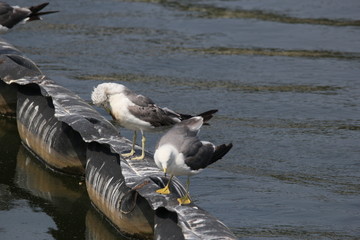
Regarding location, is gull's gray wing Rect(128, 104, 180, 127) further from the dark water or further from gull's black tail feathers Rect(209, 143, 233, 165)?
the dark water

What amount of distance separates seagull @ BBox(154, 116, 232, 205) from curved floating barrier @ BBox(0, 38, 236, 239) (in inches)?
10.1

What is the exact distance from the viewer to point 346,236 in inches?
297

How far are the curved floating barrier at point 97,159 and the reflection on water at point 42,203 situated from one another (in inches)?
5.0

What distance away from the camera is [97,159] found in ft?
26.4

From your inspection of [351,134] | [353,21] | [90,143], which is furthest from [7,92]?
[353,21]

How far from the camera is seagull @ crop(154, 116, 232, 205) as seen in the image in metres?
6.68

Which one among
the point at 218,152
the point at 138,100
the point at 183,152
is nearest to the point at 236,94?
the point at 138,100

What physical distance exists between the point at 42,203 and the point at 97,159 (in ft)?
2.36

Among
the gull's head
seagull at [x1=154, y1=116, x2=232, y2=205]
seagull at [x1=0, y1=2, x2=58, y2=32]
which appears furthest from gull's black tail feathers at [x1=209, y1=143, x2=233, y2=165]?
seagull at [x1=0, y1=2, x2=58, y2=32]

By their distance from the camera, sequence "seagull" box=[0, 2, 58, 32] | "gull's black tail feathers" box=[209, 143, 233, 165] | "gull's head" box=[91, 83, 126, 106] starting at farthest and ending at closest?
"seagull" box=[0, 2, 58, 32]
"gull's head" box=[91, 83, 126, 106]
"gull's black tail feathers" box=[209, 143, 233, 165]

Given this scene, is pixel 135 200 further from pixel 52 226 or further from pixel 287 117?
pixel 287 117

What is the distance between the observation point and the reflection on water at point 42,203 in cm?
755

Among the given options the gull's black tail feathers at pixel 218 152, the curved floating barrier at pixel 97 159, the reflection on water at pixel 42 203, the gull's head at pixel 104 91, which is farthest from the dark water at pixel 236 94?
the gull's head at pixel 104 91

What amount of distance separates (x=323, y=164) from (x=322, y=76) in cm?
357
